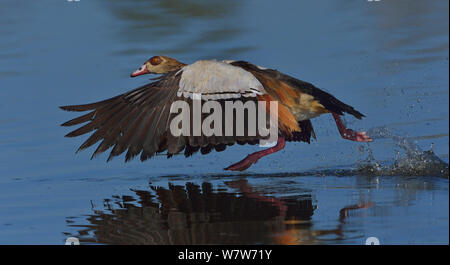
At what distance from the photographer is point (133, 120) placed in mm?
8141

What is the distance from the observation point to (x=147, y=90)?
8.33m

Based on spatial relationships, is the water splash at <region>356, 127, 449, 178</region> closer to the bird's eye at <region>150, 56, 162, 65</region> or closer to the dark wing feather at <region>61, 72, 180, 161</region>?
the dark wing feather at <region>61, 72, 180, 161</region>

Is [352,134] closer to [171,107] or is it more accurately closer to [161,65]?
[171,107]

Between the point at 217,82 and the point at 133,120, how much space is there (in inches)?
34.6

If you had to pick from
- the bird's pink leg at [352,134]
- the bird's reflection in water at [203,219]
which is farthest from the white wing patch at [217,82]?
the bird's pink leg at [352,134]

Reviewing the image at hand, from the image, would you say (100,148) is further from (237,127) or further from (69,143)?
(69,143)

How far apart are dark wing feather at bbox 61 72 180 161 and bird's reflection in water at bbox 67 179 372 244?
47 centimetres

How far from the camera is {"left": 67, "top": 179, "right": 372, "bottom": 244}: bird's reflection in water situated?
6.26 m

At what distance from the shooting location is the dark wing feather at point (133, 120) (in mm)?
7996

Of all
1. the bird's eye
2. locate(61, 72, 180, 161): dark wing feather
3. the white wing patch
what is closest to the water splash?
the white wing patch

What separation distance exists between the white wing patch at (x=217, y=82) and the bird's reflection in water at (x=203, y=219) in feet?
2.95

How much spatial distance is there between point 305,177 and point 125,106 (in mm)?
1917

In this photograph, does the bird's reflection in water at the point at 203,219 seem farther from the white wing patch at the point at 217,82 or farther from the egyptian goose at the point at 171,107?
the white wing patch at the point at 217,82
